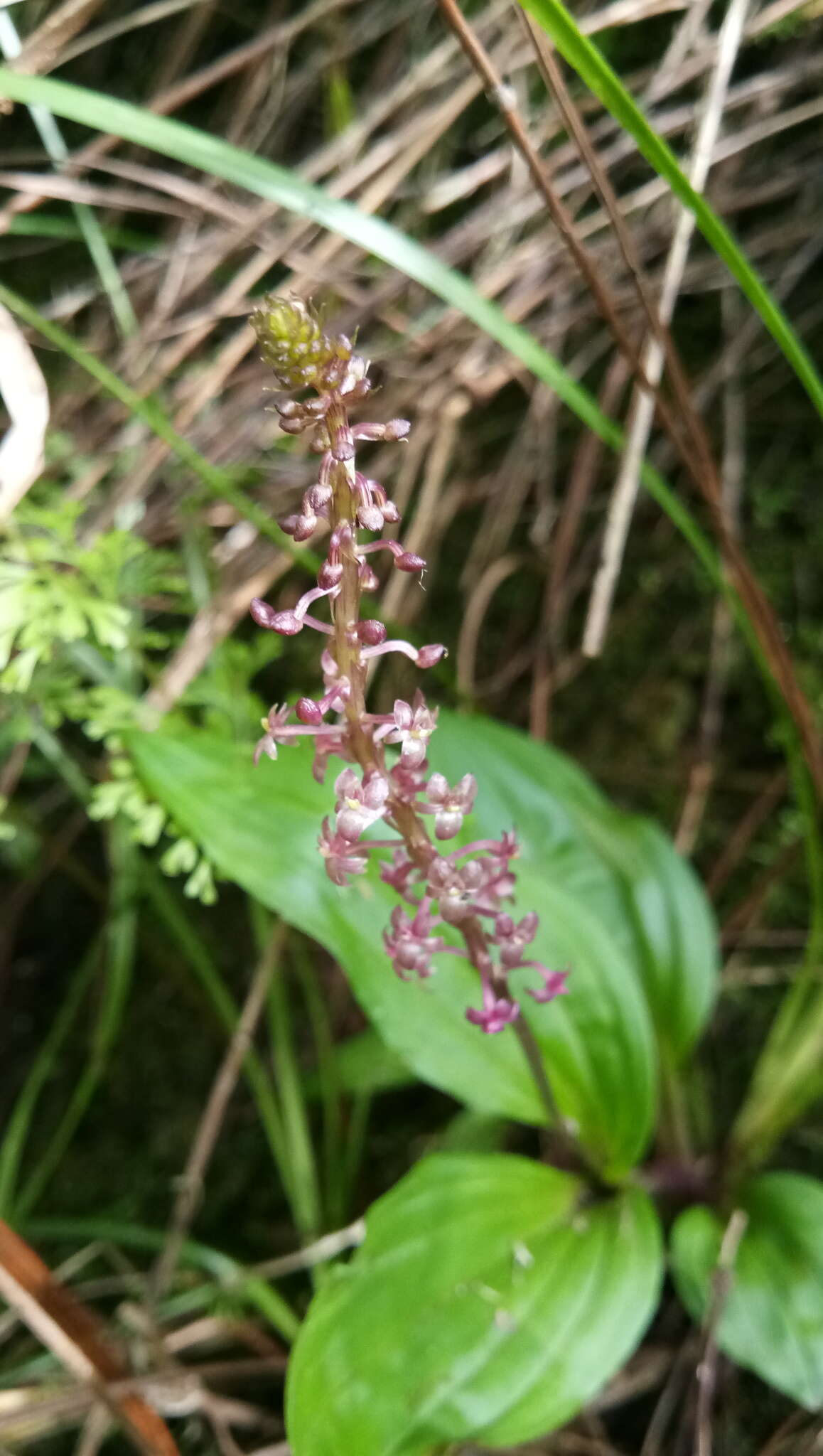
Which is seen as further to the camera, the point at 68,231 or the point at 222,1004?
the point at 68,231

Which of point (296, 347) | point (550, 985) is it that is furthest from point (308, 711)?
point (550, 985)

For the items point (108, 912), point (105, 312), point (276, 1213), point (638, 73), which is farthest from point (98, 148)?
point (276, 1213)

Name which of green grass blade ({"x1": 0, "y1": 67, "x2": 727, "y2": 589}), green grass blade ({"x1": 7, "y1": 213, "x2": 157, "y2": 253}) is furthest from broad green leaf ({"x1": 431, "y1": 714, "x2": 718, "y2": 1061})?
green grass blade ({"x1": 7, "y1": 213, "x2": 157, "y2": 253})

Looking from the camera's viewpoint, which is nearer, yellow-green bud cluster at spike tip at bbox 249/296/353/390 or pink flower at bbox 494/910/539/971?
yellow-green bud cluster at spike tip at bbox 249/296/353/390

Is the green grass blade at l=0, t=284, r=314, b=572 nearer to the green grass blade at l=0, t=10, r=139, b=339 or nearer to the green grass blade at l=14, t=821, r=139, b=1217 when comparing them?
the green grass blade at l=0, t=10, r=139, b=339

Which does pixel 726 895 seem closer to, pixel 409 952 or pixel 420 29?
pixel 409 952

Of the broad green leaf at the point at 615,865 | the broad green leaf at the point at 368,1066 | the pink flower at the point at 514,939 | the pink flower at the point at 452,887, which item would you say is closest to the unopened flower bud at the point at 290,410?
the pink flower at the point at 452,887

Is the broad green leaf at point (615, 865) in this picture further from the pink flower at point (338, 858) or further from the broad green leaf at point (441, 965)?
the pink flower at point (338, 858)

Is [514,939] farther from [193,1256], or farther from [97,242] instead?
[97,242]
